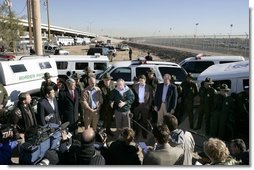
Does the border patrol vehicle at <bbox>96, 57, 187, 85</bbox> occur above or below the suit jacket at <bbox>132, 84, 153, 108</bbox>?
above

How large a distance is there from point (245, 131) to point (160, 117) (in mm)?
1834

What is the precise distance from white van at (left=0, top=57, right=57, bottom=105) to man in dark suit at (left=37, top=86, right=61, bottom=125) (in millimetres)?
1853

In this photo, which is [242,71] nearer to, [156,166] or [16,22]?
[156,166]

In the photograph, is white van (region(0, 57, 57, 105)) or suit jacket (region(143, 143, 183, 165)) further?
white van (region(0, 57, 57, 105))

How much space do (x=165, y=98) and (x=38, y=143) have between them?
136 inches

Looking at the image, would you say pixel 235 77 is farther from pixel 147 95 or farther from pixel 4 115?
pixel 4 115

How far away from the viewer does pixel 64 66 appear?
11.9 meters

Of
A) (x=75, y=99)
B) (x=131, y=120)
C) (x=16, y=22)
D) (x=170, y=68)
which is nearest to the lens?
(x=75, y=99)

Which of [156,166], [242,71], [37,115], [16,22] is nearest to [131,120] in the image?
[37,115]

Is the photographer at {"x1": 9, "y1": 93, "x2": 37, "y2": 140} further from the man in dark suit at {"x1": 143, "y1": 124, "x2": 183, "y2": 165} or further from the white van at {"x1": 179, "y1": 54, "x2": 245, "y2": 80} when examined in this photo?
the white van at {"x1": 179, "y1": 54, "x2": 245, "y2": 80}

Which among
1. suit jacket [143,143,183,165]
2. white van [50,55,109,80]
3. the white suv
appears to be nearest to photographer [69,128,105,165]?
suit jacket [143,143,183,165]

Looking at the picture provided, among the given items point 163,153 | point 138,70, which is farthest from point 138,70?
point 163,153

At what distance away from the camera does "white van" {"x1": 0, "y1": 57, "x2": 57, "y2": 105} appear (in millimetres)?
7730

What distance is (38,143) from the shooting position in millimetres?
4293
